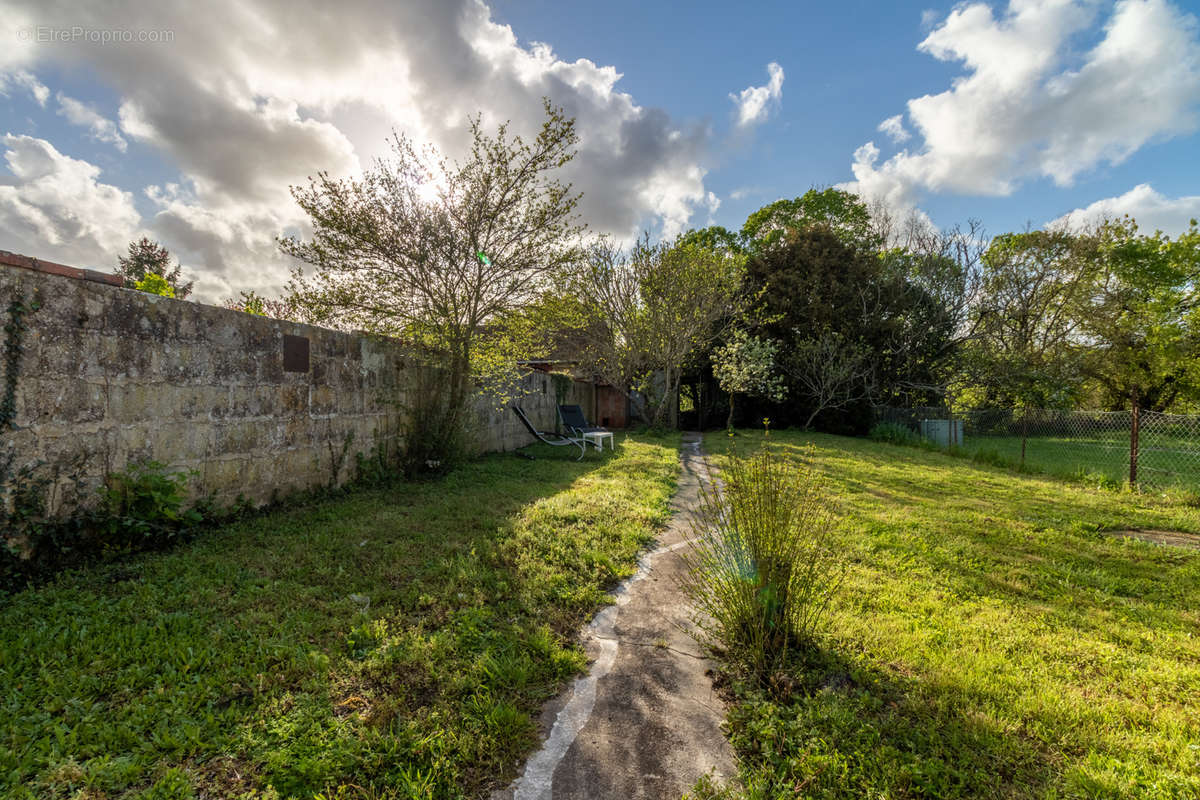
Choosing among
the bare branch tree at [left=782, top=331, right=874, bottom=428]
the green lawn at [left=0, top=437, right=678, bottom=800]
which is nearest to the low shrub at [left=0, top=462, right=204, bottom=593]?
the green lawn at [left=0, top=437, right=678, bottom=800]

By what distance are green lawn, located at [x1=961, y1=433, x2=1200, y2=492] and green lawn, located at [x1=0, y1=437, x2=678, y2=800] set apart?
7840 millimetres

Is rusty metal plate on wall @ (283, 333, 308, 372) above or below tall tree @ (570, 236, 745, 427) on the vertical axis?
below

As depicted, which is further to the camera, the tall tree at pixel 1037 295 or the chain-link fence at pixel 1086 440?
the tall tree at pixel 1037 295

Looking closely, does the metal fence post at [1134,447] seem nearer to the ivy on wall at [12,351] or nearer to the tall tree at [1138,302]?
the ivy on wall at [12,351]

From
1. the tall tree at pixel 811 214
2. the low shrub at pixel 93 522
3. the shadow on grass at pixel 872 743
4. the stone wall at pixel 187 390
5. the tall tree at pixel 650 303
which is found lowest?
the shadow on grass at pixel 872 743

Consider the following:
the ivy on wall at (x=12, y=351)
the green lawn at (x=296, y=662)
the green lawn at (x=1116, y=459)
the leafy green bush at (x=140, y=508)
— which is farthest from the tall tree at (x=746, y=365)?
the ivy on wall at (x=12, y=351)

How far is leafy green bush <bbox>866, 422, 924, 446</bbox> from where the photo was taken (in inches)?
476

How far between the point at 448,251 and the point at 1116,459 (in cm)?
1250

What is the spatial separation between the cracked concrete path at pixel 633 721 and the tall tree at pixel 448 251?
4.19m

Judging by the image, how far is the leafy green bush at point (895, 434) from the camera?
12.1 meters

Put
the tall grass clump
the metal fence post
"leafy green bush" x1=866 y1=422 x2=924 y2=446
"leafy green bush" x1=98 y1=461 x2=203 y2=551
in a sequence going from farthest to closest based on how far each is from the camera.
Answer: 1. "leafy green bush" x1=866 y1=422 x2=924 y2=446
2. the metal fence post
3. "leafy green bush" x1=98 y1=461 x2=203 y2=551
4. the tall grass clump

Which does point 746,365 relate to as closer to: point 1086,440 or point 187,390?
point 1086,440

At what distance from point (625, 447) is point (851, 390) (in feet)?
30.9

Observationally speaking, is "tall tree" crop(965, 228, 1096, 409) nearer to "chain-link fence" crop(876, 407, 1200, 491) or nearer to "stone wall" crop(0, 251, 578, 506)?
"chain-link fence" crop(876, 407, 1200, 491)
